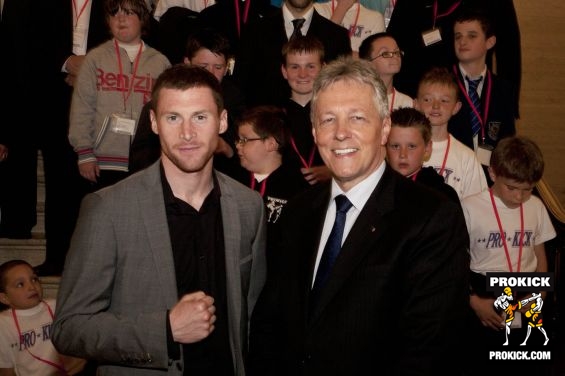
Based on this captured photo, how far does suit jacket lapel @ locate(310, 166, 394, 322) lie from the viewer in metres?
2.39

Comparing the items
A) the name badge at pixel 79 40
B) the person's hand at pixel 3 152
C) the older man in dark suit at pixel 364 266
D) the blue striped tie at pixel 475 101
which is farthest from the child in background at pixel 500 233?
the person's hand at pixel 3 152

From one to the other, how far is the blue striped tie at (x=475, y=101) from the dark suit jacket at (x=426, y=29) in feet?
1.13

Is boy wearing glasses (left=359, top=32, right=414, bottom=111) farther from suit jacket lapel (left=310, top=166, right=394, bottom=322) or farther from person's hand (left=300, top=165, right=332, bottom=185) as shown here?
suit jacket lapel (left=310, top=166, right=394, bottom=322)

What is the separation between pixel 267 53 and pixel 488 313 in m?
2.49

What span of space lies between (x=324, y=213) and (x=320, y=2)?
15.9 ft

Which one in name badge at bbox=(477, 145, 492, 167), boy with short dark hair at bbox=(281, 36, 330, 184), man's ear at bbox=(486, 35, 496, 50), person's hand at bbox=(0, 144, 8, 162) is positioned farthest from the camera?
man's ear at bbox=(486, 35, 496, 50)

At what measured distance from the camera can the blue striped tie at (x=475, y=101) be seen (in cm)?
601

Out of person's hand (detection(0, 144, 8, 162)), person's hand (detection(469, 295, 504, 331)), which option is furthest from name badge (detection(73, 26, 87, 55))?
person's hand (detection(469, 295, 504, 331))

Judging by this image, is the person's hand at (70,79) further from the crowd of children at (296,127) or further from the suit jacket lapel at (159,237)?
the suit jacket lapel at (159,237)

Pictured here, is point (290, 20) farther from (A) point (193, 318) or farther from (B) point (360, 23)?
(A) point (193, 318)

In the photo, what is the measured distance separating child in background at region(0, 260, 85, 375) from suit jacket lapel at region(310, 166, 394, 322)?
111 inches

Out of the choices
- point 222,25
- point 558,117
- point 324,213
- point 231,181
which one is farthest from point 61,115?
point 558,117

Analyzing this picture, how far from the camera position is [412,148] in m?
4.71

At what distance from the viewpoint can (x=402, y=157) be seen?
4.69 m
